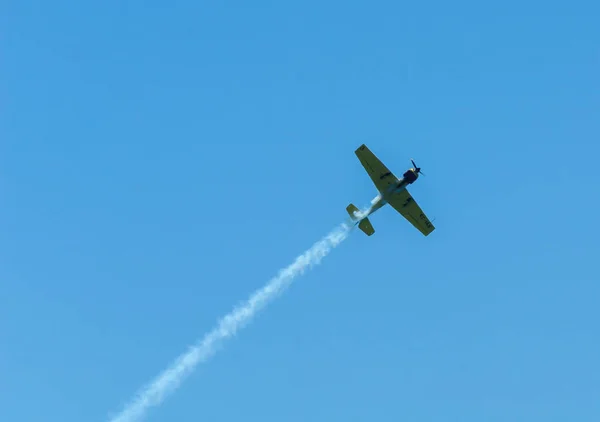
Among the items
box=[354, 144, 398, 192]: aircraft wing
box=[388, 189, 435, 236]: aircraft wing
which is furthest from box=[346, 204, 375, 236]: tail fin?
box=[354, 144, 398, 192]: aircraft wing

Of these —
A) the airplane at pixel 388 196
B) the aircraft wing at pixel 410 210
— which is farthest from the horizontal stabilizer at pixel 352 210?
the aircraft wing at pixel 410 210

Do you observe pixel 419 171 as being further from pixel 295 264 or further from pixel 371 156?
pixel 295 264

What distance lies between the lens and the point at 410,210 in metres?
127

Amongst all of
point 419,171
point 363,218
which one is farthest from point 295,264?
point 419,171

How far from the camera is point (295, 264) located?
406 ft

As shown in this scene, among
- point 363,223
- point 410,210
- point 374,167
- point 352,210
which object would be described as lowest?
point 410,210

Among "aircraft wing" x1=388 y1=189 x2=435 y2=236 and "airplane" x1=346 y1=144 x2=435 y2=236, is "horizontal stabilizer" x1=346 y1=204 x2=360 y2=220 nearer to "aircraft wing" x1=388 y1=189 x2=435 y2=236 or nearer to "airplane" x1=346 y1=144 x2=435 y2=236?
"airplane" x1=346 y1=144 x2=435 y2=236

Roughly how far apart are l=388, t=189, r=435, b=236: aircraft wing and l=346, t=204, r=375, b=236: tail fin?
11.1 feet

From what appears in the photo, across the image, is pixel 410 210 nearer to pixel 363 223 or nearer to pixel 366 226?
pixel 366 226

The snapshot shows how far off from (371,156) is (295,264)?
14.5m

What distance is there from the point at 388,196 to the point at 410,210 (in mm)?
4373

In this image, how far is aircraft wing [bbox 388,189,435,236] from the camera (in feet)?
407

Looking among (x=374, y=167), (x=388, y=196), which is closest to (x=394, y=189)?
(x=388, y=196)

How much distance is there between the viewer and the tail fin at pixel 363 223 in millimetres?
124062
